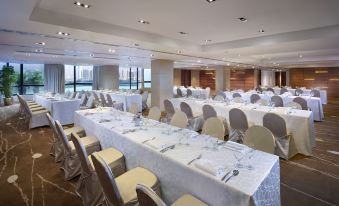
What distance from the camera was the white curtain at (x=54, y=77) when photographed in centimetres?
1467

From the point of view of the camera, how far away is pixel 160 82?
32.9ft

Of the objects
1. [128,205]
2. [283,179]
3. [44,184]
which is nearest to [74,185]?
[44,184]

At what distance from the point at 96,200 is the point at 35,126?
5.55m

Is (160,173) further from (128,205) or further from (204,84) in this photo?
(204,84)

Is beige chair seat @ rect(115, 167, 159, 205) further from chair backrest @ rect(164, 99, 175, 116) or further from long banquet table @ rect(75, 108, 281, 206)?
chair backrest @ rect(164, 99, 175, 116)

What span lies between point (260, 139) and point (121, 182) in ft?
6.15

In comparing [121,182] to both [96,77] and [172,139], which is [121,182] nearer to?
[172,139]

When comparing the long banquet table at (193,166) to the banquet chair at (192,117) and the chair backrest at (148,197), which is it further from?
the banquet chair at (192,117)

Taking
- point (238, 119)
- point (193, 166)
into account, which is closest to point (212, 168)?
point (193, 166)

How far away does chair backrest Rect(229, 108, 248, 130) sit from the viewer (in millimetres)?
4828

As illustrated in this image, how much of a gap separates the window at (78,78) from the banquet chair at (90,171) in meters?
14.3

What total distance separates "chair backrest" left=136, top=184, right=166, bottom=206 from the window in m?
15.9

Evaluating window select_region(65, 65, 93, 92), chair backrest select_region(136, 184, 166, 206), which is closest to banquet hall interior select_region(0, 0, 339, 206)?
chair backrest select_region(136, 184, 166, 206)

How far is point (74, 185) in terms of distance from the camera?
10.9ft
